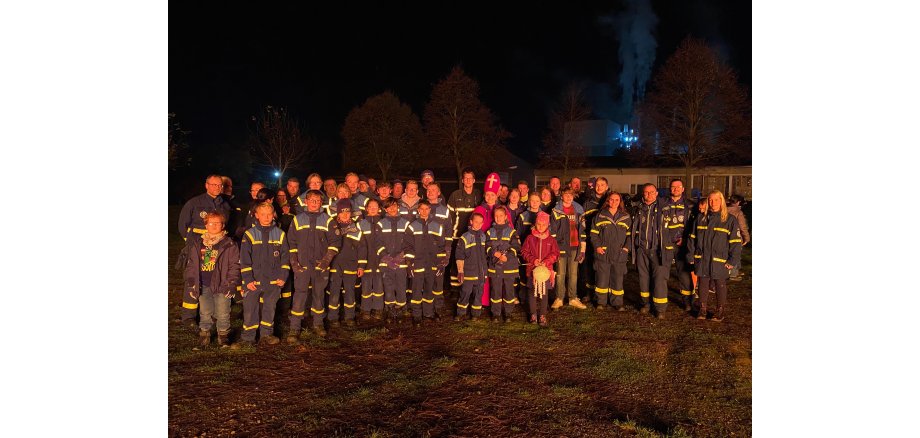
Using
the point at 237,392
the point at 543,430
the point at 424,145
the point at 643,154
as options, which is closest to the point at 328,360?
the point at 237,392

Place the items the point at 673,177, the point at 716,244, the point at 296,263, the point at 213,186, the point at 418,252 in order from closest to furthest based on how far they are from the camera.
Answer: the point at 296,263
the point at 213,186
the point at 716,244
the point at 418,252
the point at 673,177

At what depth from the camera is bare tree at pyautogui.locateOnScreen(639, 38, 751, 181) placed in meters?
26.3

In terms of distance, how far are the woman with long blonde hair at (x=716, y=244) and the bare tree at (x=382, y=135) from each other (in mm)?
34382

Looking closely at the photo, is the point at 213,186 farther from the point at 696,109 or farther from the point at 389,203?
the point at 696,109

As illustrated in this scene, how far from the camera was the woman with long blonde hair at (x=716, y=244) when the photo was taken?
276 inches

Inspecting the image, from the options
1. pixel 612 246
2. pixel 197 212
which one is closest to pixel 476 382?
pixel 612 246

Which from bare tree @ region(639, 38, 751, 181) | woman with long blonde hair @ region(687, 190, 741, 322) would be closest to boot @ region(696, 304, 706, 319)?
woman with long blonde hair @ region(687, 190, 741, 322)

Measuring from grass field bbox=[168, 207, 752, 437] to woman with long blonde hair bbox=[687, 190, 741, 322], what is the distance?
83 centimetres

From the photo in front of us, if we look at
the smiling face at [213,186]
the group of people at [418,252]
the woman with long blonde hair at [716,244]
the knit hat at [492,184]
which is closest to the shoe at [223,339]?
the group of people at [418,252]

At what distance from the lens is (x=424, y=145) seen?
40594 millimetres

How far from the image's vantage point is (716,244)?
7070 mm

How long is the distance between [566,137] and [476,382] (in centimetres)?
3194

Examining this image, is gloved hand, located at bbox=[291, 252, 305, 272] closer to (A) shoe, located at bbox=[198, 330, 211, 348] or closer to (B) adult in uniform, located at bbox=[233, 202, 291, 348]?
(B) adult in uniform, located at bbox=[233, 202, 291, 348]

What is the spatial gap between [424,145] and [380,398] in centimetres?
3655
